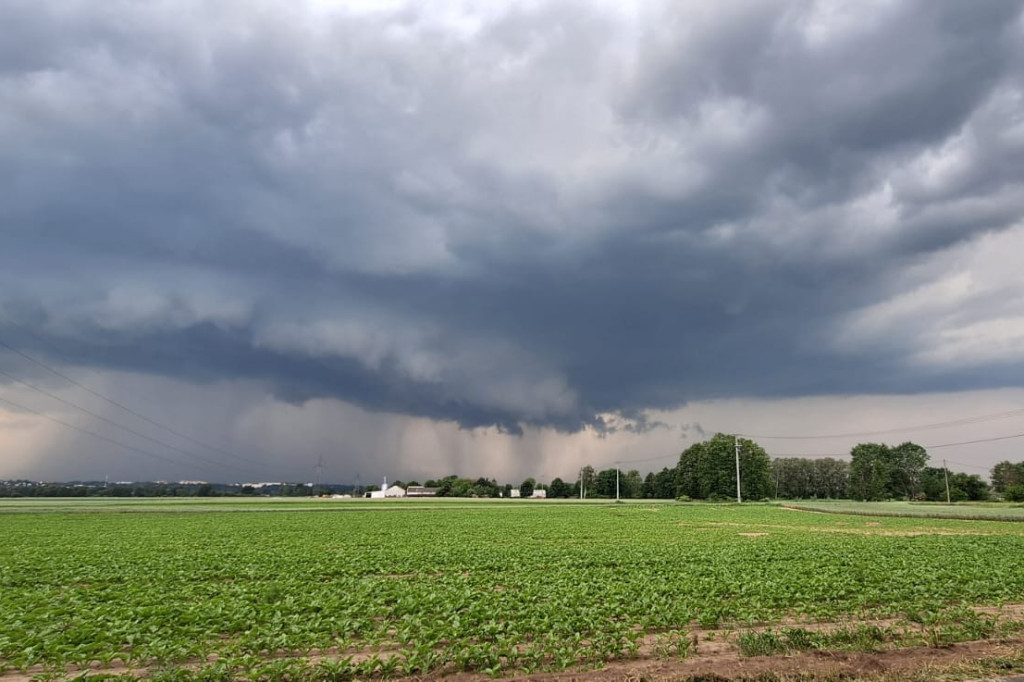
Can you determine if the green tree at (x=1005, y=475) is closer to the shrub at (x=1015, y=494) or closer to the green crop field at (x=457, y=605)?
the shrub at (x=1015, y=494)

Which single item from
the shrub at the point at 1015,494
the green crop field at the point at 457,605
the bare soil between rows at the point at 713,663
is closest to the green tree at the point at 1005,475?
the shrub at the point at 1015,494

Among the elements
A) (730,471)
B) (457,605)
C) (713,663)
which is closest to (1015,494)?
(730,471)

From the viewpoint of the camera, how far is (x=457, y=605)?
1511 centimetres

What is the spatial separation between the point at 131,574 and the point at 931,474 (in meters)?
249

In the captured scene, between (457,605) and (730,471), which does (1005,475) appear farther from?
(457,605)

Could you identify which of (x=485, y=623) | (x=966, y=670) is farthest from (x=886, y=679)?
(x=485, y=623)

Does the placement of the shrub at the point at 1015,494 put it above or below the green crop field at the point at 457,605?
below

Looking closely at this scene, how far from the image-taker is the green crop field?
11.1m

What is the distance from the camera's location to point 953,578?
20.0 m

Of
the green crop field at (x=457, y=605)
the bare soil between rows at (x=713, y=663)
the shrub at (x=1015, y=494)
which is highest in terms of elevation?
the bare soil between rows at (x=713, y=663)

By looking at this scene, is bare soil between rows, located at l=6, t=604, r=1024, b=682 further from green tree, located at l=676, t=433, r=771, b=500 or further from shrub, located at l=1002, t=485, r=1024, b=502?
green tree, located at l=676, t=433, r=771, b=500

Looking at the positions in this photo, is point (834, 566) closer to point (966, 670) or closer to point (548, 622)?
point (966, 670)

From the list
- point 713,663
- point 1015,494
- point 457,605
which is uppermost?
point 713,663

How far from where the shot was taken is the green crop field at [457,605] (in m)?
11.1
